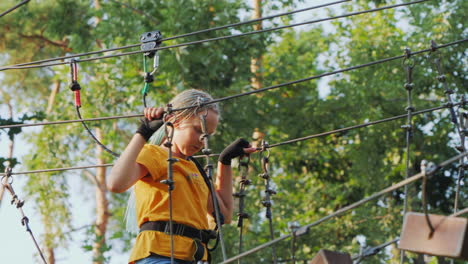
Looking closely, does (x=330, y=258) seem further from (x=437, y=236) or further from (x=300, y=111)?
(x=300, y=111)

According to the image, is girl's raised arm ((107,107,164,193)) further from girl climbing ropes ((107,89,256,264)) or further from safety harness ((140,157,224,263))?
safety harness ((140,157,224,263))

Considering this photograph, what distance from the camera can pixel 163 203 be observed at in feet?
9.37

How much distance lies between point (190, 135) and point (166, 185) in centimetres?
26

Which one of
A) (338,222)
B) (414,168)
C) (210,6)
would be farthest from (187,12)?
(414,168)

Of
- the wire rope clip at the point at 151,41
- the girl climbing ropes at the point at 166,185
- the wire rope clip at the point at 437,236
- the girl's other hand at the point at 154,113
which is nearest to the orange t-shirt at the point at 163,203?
the girl climbing ropes at the point at 166,185

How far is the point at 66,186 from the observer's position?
35.4 ft

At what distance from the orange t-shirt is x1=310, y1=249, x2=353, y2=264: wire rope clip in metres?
0.70

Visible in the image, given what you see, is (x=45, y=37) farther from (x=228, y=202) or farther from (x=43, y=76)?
(x=228, y=202)

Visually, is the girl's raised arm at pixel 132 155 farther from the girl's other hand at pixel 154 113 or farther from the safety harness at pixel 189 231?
the safety harness at pixel 189 231

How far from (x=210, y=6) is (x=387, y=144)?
3.38m

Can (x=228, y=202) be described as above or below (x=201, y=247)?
above

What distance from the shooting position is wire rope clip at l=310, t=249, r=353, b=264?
2238 millimetres

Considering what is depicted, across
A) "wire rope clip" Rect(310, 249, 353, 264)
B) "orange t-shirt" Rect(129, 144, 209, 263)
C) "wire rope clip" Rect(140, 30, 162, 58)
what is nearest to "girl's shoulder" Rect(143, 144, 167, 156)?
"orange t-shirt" Rect(129, 144, 209, 263)

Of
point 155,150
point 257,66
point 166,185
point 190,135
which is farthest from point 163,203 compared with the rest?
point 257,66
